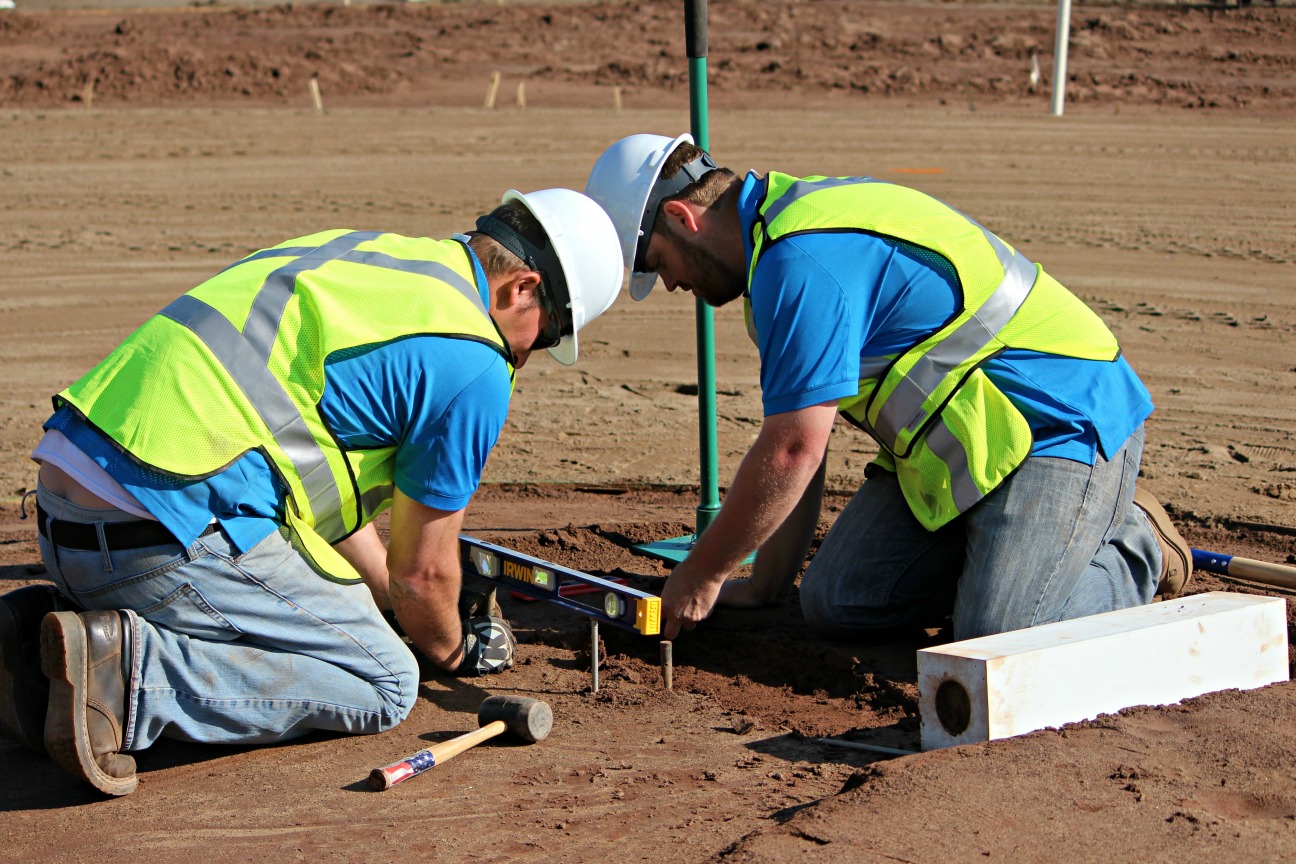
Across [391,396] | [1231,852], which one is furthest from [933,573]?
[391,396]

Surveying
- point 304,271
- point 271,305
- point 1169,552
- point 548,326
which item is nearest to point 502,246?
point 548,326

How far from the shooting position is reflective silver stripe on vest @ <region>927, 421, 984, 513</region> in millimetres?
3883

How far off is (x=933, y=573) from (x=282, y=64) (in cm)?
1991

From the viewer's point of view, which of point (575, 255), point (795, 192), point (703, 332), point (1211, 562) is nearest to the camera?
point (575, 255)

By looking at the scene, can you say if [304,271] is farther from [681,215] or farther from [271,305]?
[681,215]

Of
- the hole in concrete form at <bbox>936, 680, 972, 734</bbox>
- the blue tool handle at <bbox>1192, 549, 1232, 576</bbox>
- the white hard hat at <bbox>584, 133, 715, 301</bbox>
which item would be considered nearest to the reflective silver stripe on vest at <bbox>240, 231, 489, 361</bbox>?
the white hard hat at <bbox>584, 133, 715, 301</bbox>

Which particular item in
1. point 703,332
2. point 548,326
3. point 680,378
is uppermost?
point 548,326

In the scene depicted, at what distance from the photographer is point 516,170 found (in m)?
13.2

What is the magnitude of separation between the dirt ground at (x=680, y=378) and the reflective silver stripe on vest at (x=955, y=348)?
2.82ft

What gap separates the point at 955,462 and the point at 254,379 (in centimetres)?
204

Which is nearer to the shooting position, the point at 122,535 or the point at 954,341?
the point at 122,535

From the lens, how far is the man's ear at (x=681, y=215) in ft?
12.5

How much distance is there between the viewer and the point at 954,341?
380 centimetres

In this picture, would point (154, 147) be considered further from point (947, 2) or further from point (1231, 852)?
point (947, 2)
